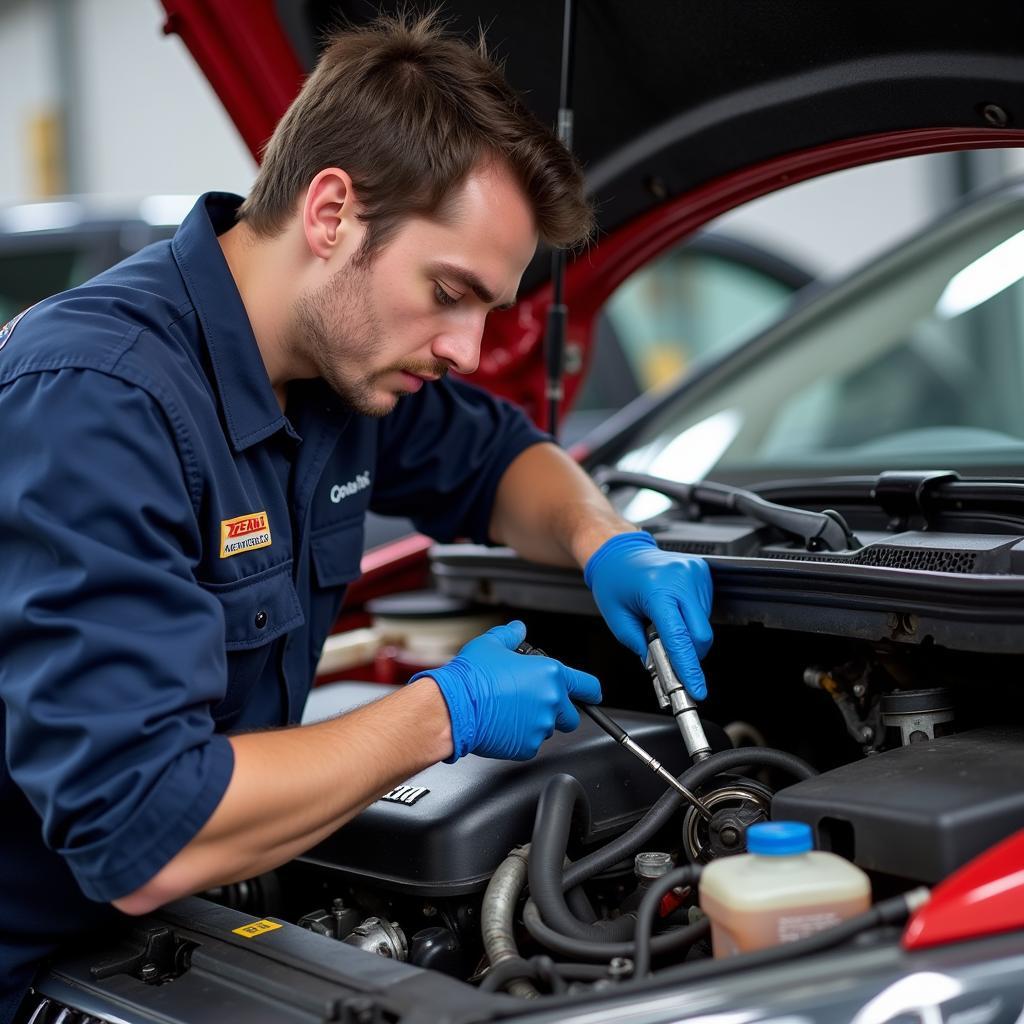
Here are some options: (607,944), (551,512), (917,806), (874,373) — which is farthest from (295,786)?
(874,373)

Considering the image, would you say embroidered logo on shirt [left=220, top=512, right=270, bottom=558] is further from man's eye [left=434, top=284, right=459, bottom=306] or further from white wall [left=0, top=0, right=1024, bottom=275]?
white wall [left=0, top=0, right=1024, bottom=275]

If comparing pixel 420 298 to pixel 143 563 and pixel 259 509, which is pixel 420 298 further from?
pixel 143 563

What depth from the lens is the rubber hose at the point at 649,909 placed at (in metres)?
1.04

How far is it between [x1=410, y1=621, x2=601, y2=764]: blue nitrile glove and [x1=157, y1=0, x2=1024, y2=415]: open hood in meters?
0.72

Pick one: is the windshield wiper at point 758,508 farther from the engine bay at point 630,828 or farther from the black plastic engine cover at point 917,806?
the black plastic engine cover at point 917,806

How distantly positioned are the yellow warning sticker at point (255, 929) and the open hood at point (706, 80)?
107 cm

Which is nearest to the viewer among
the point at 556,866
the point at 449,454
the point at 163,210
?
the point at 556,866

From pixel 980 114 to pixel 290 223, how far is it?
75cm

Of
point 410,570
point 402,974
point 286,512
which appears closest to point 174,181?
point 410,570

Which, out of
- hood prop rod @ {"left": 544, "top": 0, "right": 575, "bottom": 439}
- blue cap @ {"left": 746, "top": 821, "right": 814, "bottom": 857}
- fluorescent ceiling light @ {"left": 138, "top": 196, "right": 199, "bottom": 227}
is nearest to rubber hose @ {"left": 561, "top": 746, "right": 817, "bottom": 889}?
blue cap @ {"left": 746, "top": 821, "right": 814, "bottom": 857}

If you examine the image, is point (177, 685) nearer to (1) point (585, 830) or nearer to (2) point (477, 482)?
(1) point (585, 830)

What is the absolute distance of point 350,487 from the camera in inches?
67.7

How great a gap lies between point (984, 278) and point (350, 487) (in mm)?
1039

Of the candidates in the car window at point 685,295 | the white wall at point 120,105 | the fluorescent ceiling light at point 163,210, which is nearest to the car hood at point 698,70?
the car window at point 685,295
